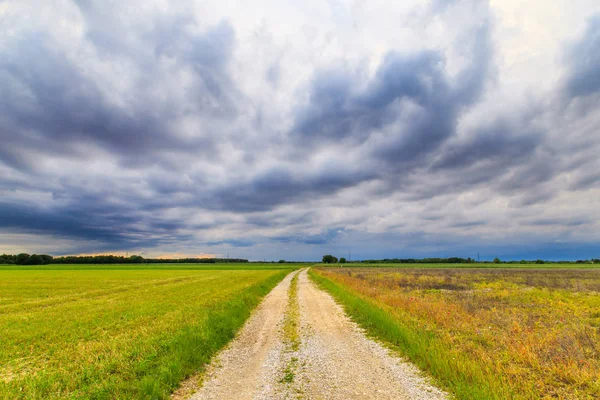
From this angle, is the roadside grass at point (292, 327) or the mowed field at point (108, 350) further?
the roadside grass at point (292, 327)

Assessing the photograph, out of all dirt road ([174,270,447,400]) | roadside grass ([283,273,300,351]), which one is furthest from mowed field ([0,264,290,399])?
roadside grass ([283,273,300,351])

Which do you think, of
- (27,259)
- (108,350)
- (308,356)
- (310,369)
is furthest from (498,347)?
(27,259)

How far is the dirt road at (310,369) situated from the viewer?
7332 mm

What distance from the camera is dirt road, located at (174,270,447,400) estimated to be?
7.33 metres

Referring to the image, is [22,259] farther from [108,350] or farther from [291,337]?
[291,337]

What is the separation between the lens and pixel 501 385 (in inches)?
291

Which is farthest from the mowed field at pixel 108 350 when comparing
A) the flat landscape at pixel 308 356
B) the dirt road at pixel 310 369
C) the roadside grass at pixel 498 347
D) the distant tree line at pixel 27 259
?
the distant tree line at pixel 27 259

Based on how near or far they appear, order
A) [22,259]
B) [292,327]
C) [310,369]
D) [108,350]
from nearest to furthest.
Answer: [310,369] < [108,350] < [292,327] < [22,259]

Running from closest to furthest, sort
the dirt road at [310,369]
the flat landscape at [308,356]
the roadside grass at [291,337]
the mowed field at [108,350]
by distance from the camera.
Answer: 1. the dirt road at [310,369]
2. the flat landscape at [308,356]
3. the mowed field at [108,350]
4. the roadside grass at [291,337]

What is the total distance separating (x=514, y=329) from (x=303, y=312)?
433 inches

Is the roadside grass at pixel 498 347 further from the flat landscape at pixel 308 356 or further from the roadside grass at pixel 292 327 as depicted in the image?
the roadside grass at pixel 292 327

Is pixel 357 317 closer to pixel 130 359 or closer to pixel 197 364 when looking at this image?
pixel 197 364

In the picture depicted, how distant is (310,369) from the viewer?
29.6ft

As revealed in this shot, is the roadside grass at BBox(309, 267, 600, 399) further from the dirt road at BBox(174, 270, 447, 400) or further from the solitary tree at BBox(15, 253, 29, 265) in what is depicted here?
the solitary tree at BBox(15, 253, 29, 265)
